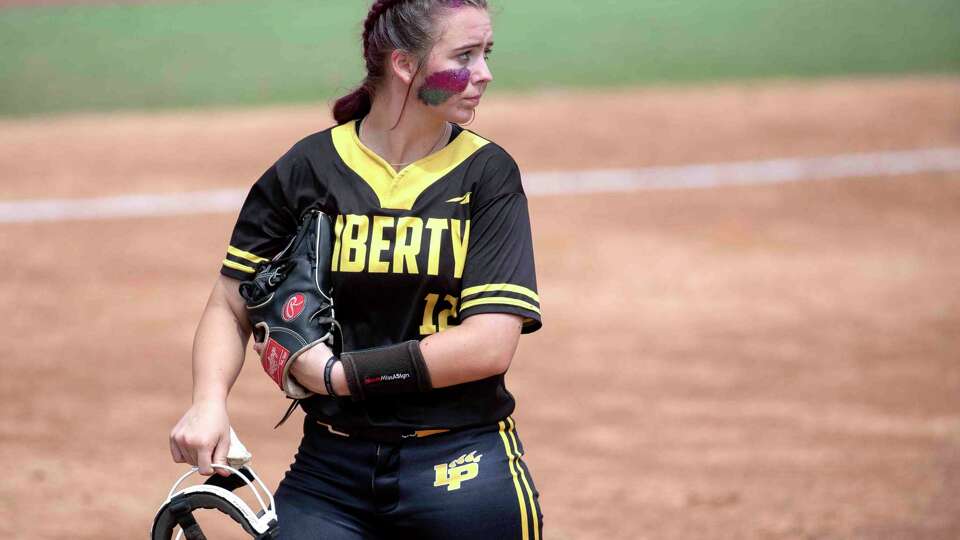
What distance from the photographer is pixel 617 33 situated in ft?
58.5

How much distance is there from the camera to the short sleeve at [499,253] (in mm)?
2867

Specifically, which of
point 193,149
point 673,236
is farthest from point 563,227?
point 193,149

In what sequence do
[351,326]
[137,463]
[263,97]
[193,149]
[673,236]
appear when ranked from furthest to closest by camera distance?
[263,97] < [193,149] < [673,236] < [137,463] < [351,326]

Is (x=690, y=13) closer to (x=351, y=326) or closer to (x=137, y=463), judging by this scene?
(x=137, y=463)

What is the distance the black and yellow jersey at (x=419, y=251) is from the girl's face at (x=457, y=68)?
0.12 meters

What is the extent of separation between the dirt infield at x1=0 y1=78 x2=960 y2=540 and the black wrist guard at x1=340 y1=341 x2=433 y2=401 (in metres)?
2.99

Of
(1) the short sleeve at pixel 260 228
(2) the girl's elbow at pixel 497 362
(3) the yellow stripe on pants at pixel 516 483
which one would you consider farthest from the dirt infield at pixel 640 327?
(2) the girl's elbow at pixel 497 362

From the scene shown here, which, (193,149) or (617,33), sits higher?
(617,33)

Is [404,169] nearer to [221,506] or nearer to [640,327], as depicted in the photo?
[221,506]

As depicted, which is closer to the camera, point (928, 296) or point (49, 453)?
point (49, 453)

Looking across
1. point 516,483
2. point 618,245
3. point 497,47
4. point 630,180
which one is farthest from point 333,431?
point 497,47

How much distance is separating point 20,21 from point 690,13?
9.29 metres

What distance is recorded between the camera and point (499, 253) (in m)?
2.89

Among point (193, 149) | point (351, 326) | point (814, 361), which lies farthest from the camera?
point (193, 149)
